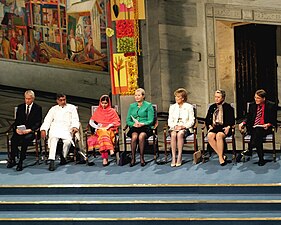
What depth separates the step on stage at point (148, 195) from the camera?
12398 millimetres

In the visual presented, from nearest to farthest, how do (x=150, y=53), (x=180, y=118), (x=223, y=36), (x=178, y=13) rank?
(x=180, y=118) → (x=223, y=36) → (x=178, y=13) → (x=150, y=53)

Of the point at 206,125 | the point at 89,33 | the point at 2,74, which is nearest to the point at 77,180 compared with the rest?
the point at 206,125

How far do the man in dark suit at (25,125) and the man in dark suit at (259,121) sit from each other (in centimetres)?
287

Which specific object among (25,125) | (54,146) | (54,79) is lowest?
(54,146)

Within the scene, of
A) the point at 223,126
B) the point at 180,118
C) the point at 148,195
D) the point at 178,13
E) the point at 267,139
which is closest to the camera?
the point at 148,195

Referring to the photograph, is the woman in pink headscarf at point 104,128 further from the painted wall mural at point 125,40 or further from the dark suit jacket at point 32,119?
the dark suit jacket at point 32,119

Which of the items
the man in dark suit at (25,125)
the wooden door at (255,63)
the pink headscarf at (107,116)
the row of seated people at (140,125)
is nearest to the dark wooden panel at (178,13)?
the wooden door at (255,63)

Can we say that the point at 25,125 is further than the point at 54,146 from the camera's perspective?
Yes

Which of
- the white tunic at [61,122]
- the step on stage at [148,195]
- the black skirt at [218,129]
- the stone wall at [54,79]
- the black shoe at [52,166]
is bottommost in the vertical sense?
the step on stage at [148,195]

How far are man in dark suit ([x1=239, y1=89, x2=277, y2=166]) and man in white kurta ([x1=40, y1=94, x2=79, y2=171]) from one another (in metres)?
2.35

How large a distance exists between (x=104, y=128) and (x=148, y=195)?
5.05 feet

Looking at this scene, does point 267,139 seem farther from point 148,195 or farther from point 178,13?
point 178,13

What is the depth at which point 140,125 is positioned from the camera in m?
14.0

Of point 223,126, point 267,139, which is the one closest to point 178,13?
point 223,126
